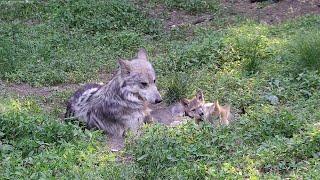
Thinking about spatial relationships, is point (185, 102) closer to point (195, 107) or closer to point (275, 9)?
point (195, 107)

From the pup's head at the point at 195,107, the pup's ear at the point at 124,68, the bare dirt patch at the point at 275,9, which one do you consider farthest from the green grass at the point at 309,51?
the bare dirt patch at the point at 275,9

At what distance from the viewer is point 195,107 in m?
8.67

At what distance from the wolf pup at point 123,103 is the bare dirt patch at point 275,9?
19.4 ft

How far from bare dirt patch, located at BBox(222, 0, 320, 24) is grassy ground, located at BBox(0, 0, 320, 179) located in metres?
0.52

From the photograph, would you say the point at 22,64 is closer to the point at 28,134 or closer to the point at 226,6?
the point at 28,134

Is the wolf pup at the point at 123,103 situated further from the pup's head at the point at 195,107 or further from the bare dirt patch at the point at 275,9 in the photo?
the bare dirt patch at the point at 275,9

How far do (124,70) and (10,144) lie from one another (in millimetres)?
1968

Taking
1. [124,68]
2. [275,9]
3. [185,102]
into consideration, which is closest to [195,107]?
[185,102]

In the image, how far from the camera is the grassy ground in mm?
6480

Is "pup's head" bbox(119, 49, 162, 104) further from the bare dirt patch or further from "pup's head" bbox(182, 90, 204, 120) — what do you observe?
the bare dirt patch

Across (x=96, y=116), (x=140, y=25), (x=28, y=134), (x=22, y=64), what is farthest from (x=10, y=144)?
(x=140, y=25)

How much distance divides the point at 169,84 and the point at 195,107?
1003 millimetres

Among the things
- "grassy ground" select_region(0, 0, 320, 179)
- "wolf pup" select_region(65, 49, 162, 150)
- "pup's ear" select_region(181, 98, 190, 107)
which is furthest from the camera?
"pup's ear" select_region(181, 98, 190, 107)

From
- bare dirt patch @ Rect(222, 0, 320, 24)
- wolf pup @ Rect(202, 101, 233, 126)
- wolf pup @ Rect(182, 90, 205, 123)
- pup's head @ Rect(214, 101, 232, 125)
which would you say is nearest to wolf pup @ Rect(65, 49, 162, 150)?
wolf pup @ Rect(182, 90, 205, 123)
